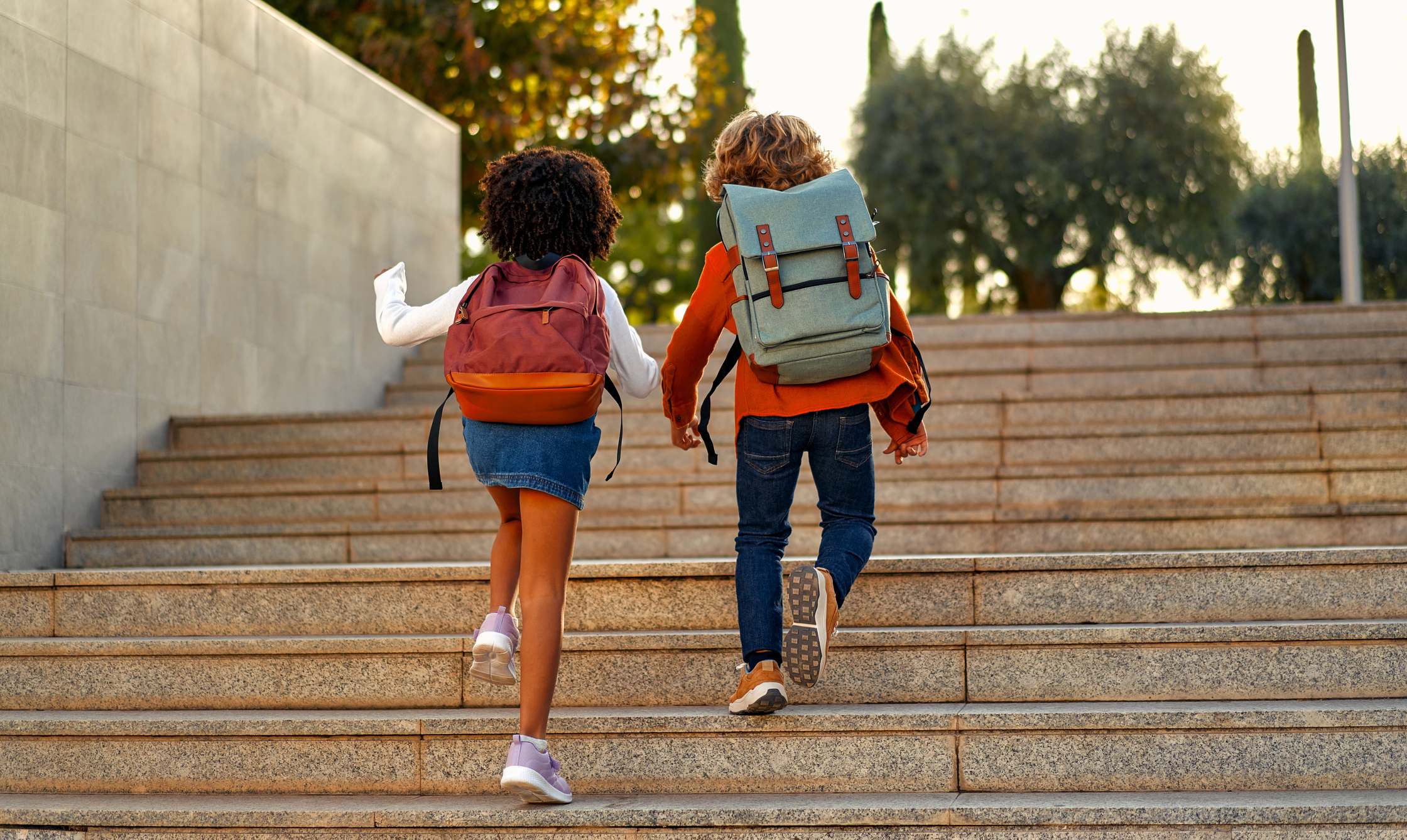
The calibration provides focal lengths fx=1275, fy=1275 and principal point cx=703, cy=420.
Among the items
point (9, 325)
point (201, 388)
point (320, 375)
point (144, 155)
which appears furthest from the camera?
point (320, 375)

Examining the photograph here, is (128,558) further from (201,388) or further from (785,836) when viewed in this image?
(785,836)

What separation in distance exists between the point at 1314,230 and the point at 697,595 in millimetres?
13341

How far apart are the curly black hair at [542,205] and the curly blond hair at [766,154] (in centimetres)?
36

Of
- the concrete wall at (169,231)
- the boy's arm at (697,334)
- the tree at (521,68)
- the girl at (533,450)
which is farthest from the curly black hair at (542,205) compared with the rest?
the tree at (521,68)

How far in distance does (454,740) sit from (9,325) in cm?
338

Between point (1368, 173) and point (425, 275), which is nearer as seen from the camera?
point (425, 275)

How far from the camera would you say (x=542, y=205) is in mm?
3439

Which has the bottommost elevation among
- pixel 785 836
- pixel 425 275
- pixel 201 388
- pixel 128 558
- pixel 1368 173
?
pixel 785 836

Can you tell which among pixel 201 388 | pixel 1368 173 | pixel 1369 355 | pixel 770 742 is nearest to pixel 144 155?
pixel 201 388

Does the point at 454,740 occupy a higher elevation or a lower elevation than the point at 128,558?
lower

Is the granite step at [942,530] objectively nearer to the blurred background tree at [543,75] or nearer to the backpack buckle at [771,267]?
the backpack buckle at [771,267]

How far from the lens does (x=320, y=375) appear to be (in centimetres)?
860

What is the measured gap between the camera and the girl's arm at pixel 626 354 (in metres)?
3.50

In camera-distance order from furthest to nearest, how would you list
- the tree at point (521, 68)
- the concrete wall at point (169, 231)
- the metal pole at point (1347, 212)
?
the tree at point (521, 68) → the metal pole at point (1347, 212) → the concrete wall at point (169, 231)
